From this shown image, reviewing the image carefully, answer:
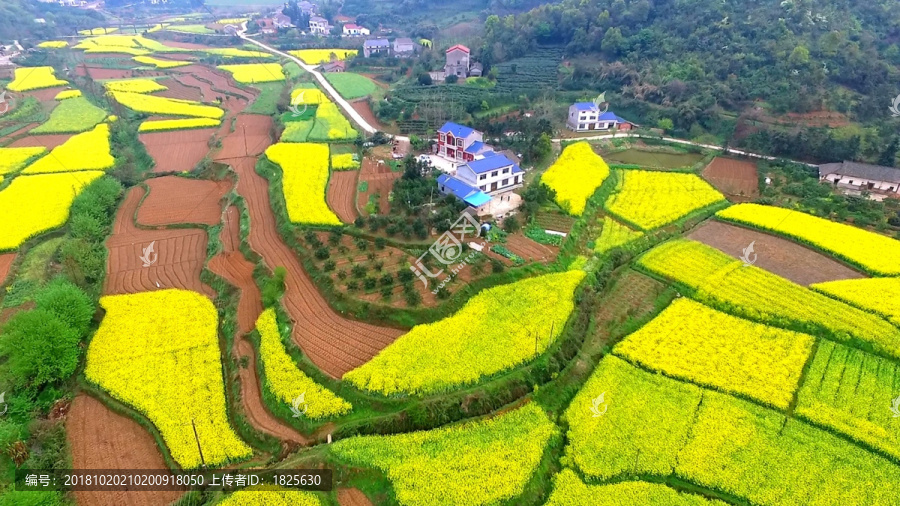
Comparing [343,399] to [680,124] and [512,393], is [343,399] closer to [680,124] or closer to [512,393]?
[512,393]

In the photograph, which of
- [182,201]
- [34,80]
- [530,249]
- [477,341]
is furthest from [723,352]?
[34,80]

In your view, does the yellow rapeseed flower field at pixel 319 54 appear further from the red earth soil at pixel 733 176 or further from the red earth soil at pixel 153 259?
the red earth soil at pixel 733 176

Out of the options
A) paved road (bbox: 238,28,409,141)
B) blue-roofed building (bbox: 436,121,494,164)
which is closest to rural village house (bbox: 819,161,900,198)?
blue-roofed building (bbox: 436,121,494,164)

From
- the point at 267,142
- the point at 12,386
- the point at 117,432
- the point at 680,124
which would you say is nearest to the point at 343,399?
the point at 117,432

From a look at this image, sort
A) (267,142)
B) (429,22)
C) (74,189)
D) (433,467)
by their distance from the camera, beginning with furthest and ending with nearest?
1. (429,22)
2. (267,142)
3. (74,189)
4. (433,467)

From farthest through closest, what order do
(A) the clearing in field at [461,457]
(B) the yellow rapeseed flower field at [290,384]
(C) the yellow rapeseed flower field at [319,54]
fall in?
(C) the yellow rapeseed flower field at [319,54] → (B) the yellow rapeseed flower field at [290,384] → (A) the clearing in field at [461,457]

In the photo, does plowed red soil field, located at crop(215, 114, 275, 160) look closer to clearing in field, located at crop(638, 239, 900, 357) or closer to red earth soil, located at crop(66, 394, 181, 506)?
red earth soil, located at crop(66, 394, 181, 506)

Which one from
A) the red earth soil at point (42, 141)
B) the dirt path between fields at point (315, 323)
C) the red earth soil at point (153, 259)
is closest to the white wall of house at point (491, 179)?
the dirt path between fields at point (315, 323)
